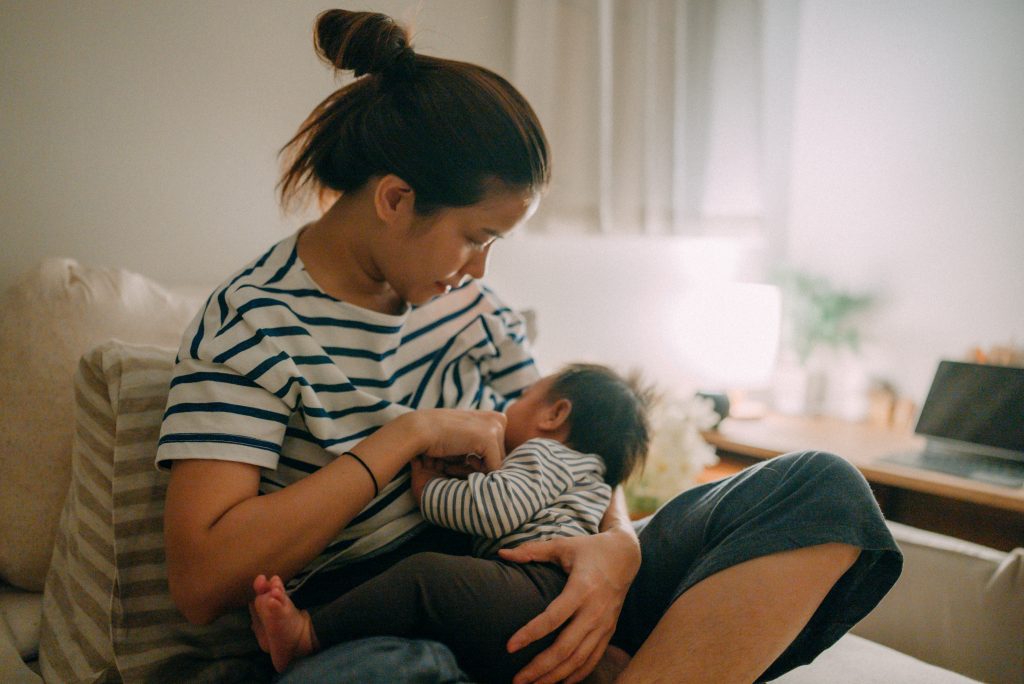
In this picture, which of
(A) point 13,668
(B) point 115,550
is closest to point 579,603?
(B) point 115,550

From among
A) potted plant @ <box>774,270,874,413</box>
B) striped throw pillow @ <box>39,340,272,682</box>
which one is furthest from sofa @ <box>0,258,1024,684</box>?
potted plant @ <box>774,270,874,413</box>

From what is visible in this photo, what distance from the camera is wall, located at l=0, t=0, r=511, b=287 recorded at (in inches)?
46.2

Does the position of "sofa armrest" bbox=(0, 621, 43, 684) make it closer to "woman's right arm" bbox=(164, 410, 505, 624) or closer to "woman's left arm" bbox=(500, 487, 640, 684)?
"woman's right arm" bbox=(164, 410, 505, 624)

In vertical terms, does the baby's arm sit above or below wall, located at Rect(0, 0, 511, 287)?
below

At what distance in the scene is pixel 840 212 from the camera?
248cm

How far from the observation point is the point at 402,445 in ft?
2.77

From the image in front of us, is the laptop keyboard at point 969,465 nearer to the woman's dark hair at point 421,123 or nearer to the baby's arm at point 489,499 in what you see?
the baby's arm at point 489,499

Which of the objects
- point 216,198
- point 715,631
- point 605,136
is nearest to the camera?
point 715,631

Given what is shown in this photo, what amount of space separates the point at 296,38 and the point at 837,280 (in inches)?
79.3

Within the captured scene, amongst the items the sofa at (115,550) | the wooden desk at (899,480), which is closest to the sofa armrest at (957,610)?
the sofa at (115,550)

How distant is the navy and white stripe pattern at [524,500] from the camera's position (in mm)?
858

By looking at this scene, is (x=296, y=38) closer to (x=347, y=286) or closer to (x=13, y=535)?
(x=347, y=286)

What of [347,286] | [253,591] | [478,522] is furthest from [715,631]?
[347,286]

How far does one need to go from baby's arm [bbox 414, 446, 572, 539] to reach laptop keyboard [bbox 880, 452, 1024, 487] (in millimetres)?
1288
